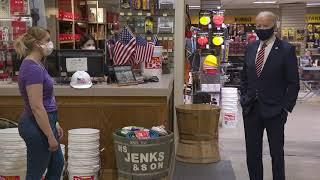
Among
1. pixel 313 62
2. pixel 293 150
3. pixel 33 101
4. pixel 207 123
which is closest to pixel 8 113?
pixel 33 101

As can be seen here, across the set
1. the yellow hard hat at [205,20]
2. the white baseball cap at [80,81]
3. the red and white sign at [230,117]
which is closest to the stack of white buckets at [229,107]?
the red and white sign at [230,117]

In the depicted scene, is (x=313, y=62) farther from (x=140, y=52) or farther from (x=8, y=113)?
(x=8, y=113)

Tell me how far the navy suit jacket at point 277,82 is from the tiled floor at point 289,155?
4.41 ft

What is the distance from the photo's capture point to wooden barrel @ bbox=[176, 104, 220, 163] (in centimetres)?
544

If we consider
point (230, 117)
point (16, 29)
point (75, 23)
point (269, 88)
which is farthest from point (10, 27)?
point (230, 117)

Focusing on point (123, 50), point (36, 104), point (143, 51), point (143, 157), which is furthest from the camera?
point (143, 51)

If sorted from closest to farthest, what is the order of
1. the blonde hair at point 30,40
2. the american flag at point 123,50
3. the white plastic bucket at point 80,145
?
the blonde hair at point 30,40 < the white plastic bucket at point 80,145 < the american flag at point 123,50

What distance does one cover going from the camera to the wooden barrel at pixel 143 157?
3.87 m

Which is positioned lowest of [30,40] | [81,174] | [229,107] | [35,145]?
[229,107]

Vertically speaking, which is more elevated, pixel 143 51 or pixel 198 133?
pixel 143 51

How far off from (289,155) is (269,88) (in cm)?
252

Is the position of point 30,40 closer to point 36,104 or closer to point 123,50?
Result: point 36,104

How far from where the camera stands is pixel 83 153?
13.5 ft

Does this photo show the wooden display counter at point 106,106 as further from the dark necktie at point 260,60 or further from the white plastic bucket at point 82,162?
the dark necktie at point 260,60
